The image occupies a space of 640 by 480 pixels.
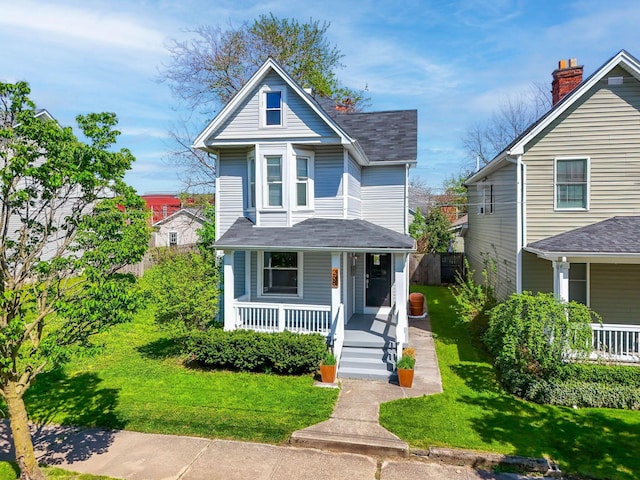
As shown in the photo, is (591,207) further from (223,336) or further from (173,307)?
(173,307)

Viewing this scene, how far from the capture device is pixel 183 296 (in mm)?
12320

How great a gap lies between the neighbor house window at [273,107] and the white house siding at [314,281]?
4465mm

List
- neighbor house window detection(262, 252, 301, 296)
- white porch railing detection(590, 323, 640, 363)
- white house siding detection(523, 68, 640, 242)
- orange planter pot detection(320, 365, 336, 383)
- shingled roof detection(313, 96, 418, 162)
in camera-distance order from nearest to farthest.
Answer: white porch railing detection(590, 323, 640, 363) → orange planter pot detection(320, 365, 336, 383) → white house siding detection(523, 68, 640, 242) → neighbor house window detection(262, 252, 301, 296) → shingled roof detection(313, 96, 418, 162)

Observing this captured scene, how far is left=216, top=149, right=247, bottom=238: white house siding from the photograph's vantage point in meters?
14.4

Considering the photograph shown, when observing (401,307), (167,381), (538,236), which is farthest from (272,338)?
(538,236)

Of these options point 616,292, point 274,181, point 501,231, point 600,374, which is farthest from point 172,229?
point 600,374

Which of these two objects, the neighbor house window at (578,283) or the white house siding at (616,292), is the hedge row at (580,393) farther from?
the neighbor house window at (578,283)

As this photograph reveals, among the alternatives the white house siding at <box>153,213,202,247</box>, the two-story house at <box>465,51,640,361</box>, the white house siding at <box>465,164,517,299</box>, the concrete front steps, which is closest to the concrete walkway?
the concrete front steps

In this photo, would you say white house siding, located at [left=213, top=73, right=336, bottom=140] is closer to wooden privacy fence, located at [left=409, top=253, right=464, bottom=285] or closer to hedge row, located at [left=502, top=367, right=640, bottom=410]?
hedge row, located at [left=502, top=367, right=640, bottom=410]

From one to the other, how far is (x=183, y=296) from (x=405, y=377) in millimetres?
6734

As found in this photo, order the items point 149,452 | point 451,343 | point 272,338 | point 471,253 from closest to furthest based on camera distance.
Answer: point 149,452
point 272,338
point 451,343
point 471,253

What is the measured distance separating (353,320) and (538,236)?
6.53m

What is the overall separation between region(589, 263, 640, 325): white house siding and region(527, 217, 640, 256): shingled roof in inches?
48.0

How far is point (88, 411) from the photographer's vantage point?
9.13 metres
